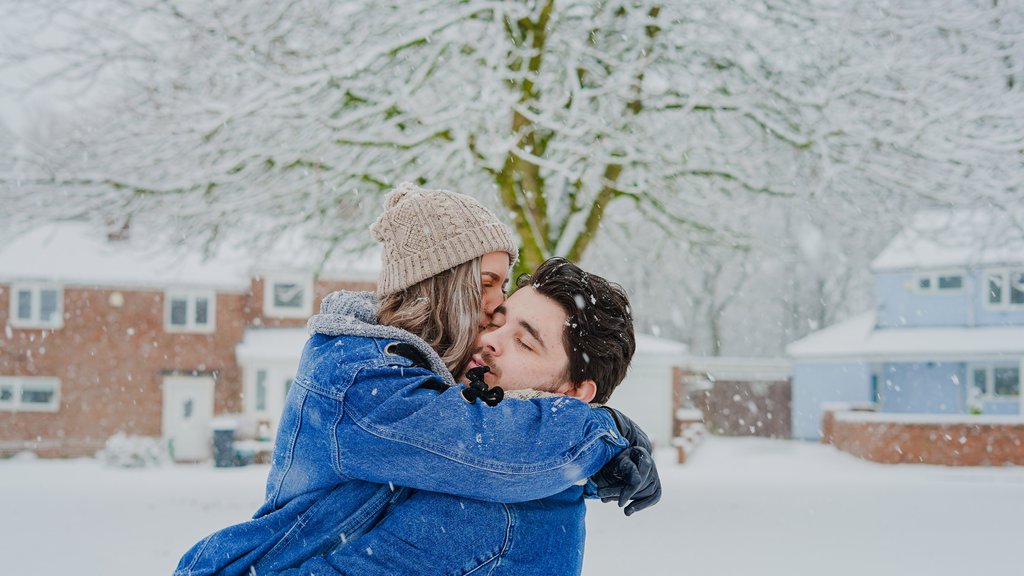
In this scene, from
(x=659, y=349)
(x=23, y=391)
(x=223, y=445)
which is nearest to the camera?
(x=223, y=445)

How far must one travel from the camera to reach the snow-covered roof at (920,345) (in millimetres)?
25156

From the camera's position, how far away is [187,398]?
24.5m

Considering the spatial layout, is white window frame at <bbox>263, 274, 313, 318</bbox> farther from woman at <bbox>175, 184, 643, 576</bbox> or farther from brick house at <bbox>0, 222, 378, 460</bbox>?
woman at <bbox>175, 184, 643, 576</bbox>

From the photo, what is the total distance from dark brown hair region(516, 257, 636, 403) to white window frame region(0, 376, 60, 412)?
24.7 m

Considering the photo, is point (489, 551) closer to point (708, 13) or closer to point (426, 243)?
point (426, 243)

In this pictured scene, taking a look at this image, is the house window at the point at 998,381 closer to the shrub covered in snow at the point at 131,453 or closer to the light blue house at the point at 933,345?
the light blue house at the point at 933,345

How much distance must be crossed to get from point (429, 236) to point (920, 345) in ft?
87.4

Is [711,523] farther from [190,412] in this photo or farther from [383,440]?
[190,412]

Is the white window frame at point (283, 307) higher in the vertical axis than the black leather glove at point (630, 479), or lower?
higher

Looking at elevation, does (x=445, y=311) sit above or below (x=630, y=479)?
above

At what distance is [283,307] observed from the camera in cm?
2617

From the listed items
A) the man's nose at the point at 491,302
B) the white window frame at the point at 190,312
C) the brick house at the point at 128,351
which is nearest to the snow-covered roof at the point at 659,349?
the brick house at the point at 128,351

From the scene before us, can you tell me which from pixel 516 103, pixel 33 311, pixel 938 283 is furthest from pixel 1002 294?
pixel 33 311

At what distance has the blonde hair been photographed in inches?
93.5
